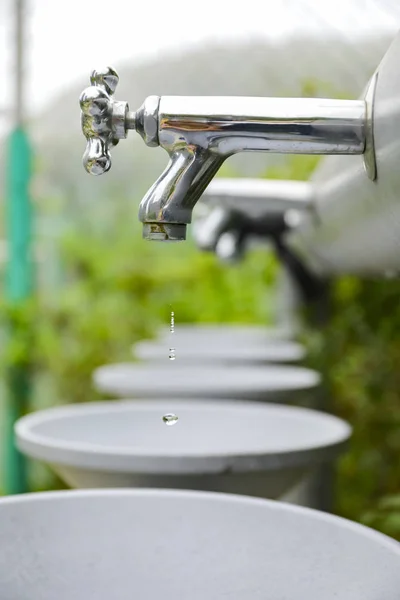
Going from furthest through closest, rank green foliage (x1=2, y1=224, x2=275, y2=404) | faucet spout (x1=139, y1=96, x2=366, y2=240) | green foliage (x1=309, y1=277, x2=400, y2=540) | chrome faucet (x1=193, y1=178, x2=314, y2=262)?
green foliage (x1=2, y1=224, x2=275, y2=404)
green foliage (x1=309, y1=277, x2=400, y2=540)
chrome faucet (x1=193, y1=178, x2=314, y2=262)
faucet spout (x1=139, y1=96, x2=366, y2=240)

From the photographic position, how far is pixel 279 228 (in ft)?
6.68

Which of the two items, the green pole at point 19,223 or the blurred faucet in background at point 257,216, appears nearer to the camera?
the blurred faucet in background at point 257,216

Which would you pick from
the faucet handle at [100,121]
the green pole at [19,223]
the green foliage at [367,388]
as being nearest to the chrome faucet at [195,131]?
the faucet handle at [100,121]

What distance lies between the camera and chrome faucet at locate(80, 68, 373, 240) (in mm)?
611

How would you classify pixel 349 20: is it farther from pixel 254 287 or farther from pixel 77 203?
pixel 77 203

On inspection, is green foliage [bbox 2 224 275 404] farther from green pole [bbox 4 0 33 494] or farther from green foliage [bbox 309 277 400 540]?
green foliage [bbox 309 277 400 540]

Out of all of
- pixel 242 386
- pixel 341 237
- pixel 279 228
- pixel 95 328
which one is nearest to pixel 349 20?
pixel 279 228

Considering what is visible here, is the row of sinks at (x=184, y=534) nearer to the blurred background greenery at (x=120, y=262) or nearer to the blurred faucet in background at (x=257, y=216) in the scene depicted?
the blurred faucet in background at (x=257, y=216)

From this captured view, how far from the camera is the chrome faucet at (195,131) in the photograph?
61 cm

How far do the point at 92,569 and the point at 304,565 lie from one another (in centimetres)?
18

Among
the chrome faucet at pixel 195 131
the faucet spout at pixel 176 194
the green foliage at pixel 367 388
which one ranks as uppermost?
the chrome faucet at pixel 195 131

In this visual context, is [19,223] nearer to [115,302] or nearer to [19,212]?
[19,212]

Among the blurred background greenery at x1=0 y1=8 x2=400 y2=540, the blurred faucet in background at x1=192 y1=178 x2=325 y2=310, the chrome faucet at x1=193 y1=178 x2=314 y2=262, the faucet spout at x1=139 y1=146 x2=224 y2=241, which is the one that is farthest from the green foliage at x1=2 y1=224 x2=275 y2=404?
the faucet spout at x1=139 y1=146 x2=224 y2=241

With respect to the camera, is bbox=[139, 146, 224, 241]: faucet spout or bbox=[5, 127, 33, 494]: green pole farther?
bbox=[5, 127, 33, 494]: green pole
